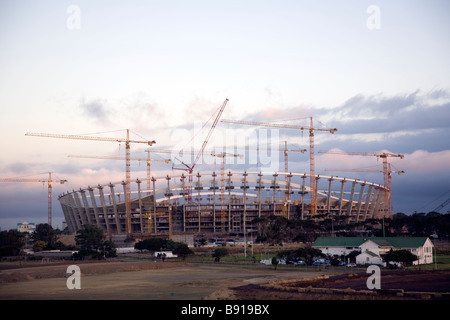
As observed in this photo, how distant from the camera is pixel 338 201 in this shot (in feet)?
652

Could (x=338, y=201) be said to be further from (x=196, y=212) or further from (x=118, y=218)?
(x=118, y=218)

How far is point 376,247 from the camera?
8425cm

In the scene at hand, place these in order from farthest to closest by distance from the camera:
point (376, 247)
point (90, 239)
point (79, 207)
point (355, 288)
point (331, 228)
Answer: point (79, 207), point (331, 228), point (90, 239), point (376, 247), point (355, 288)

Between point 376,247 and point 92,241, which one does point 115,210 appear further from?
point 376,247

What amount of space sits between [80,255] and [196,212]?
85.2m

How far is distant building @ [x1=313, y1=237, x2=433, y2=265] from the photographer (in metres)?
81.2

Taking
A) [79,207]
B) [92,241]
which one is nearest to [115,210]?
[79,207]

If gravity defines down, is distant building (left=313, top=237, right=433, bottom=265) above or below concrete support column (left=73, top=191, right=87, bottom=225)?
below

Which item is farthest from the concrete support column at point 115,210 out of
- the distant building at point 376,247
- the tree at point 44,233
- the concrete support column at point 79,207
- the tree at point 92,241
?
the distant building at point 376,247

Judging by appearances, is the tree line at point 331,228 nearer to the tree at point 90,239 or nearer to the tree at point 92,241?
the tree at point 92,241

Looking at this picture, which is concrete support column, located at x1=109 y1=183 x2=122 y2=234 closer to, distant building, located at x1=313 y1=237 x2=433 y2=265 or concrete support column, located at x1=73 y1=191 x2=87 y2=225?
concrete support column, located at x1=73 y1=191 x2=87 y2=225

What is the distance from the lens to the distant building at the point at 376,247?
81250mm

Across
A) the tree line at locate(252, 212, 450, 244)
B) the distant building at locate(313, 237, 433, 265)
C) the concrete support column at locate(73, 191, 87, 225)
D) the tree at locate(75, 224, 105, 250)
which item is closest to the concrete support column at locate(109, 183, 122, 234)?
the concrete support column at locate(73, 191, 87, 225)
